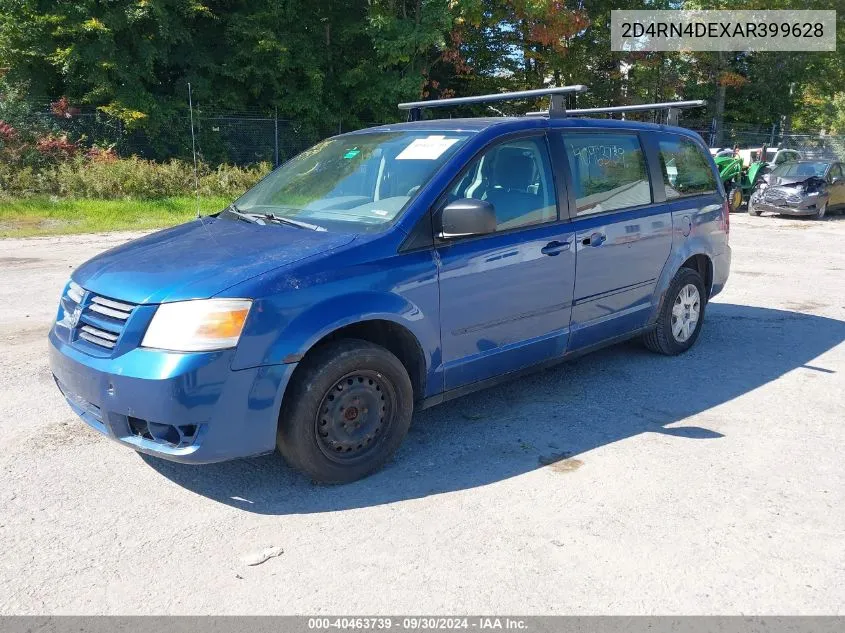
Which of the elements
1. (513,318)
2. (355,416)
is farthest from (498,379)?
(355,416)

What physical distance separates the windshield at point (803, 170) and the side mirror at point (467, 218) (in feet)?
57.7

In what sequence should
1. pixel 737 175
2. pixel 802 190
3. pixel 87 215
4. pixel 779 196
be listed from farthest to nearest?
pixel 737 175
pixel 779 196
pixel 802 190
pixel 87 215

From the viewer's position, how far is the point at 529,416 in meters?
4.82

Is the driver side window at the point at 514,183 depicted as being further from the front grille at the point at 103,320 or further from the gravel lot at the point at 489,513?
the front grille at the point at 103,320

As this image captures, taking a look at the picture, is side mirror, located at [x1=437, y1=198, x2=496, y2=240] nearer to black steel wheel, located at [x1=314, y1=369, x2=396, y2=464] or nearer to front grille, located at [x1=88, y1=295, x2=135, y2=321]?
black steel wheel, located at [x1=314, y1=369, x2=396, y2=464]

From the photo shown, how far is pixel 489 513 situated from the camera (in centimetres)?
354

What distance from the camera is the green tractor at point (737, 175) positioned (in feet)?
64.7

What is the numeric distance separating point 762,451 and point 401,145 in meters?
2.80

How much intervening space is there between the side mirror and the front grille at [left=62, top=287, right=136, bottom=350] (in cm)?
164

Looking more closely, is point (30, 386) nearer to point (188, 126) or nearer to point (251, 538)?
point (251, 538)

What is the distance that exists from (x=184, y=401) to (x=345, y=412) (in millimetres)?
828

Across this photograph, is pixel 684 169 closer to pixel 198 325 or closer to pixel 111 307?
pixel 198 325

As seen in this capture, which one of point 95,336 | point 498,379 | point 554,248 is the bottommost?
point 498,379

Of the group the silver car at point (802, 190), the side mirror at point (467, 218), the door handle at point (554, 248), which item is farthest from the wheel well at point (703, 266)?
the silver car at point (802, 190)
